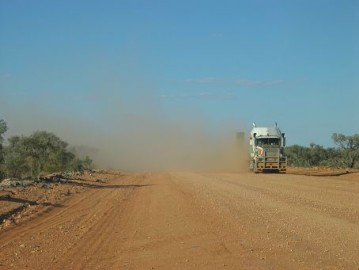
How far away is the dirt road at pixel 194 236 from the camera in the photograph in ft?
32.1

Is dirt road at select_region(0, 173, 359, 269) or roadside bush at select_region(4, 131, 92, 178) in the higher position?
roadside bush at select_region(4, 131, 92, 178)

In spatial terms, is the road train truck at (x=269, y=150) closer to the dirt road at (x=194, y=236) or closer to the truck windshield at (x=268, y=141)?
the truck windshield at (x=268, y=141)

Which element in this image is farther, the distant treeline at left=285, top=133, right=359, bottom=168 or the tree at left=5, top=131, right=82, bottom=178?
the distant treeline at left=285, top=133, right=359, bottom=168

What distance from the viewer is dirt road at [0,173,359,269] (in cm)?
978

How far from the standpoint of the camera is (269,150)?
157 feet

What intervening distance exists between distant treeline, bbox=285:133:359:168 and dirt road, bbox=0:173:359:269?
58215mm

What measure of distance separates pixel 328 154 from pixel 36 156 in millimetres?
51652

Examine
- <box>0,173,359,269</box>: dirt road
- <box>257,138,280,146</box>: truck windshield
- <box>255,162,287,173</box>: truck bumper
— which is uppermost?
<box>257,138,280,146</box>: truck windshield

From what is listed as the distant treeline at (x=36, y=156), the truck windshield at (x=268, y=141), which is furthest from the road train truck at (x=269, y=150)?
the distant treeline at (x=36, y=156)

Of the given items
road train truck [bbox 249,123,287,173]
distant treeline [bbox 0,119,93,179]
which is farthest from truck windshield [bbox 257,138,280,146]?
distant treeline [bbox 0,119,93,179]

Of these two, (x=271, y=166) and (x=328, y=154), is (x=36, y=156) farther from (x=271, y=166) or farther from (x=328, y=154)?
(x=328, y=154)

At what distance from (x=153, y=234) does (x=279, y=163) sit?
3590cm

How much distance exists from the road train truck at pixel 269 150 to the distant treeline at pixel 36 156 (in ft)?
80.9

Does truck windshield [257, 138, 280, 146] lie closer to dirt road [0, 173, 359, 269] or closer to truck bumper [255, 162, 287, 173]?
truck bumper [255, 162, 287, 173]
